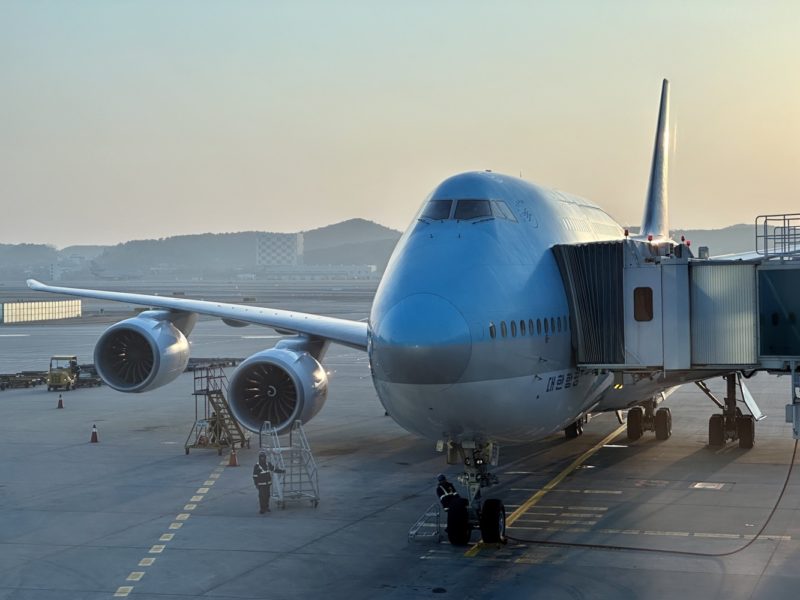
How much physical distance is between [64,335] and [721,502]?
2626 inches

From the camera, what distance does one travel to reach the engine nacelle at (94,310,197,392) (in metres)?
31.8

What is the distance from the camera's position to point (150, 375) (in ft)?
104

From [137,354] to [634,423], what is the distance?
47.7ft

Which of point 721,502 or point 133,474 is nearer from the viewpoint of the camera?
point 721,502

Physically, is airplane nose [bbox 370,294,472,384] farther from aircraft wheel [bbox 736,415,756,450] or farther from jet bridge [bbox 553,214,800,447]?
aircraft wheel [bbox 736,415,756,450]

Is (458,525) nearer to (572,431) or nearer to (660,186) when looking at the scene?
(572,431)

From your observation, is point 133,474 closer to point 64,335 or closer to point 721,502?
point 721,502

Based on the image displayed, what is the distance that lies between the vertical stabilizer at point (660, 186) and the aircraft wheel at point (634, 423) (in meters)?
6.43

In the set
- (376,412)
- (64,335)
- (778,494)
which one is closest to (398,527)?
(778,494)

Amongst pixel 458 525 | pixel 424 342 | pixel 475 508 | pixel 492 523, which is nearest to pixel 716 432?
pixel 475 508

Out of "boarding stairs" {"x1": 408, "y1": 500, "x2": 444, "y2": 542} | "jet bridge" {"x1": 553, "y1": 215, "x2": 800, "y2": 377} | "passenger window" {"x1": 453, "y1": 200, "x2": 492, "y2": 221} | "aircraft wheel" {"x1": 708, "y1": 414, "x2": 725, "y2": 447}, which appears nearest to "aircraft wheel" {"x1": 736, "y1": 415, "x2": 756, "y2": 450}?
"aircraft wheel" {"x1": 708, "y1": 414, "x2": 725, "y2": 447}

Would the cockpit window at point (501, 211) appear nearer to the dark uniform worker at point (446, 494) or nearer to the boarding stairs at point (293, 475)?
the dark uniform worker at point (446, 494)

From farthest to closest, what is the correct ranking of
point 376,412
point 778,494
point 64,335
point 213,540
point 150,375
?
1. point 64,335
2. point 376,412
3. point 150,375
4. point 778,494
5. point 213,540

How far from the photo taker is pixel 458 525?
19.6 meters
